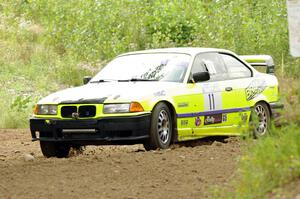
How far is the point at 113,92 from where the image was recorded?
1285 centimetres

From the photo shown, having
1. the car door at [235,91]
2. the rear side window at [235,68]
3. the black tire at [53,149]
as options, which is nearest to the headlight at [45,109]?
the black tire at [53,149]

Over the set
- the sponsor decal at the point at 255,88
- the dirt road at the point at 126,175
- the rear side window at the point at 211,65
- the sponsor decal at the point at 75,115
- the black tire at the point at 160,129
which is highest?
the rear side window at the point at 211,65

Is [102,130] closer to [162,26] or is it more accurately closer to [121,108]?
[121,108]

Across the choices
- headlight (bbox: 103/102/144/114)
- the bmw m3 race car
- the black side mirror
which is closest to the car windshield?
the bmw m3 race car

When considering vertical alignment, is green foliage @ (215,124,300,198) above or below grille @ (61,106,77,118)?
below

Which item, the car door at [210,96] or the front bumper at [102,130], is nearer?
the front bumper at [102,130]

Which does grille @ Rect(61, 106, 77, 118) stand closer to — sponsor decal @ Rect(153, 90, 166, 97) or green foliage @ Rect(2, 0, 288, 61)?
sponsor decal @ Rect(153, 90, 166, 97)

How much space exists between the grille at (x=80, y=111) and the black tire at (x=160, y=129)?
0.78 m

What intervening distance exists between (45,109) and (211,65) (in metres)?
2.66

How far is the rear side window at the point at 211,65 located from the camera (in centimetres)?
1416

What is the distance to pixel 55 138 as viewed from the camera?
12977 millimetres

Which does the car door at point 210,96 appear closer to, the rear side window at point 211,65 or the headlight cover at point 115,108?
the rear side window at point 211,65

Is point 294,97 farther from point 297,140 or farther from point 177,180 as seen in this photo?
point 177,180

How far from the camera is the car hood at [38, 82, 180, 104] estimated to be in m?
12.7
